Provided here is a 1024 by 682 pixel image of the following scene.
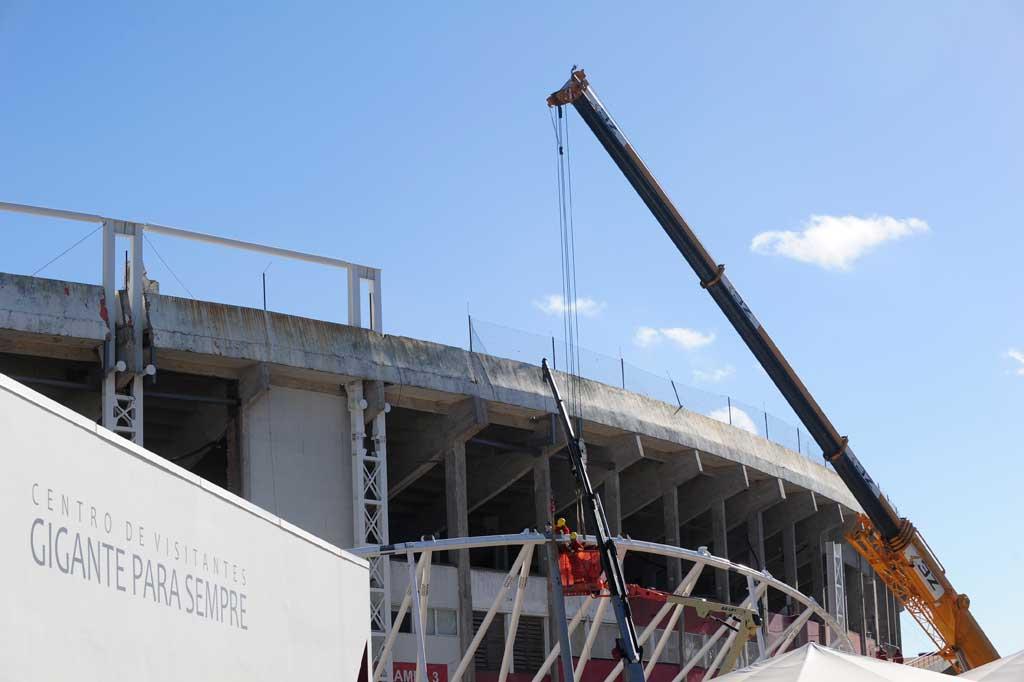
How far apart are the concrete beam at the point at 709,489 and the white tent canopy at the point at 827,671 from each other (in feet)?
98.8

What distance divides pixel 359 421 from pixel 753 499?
2186cm

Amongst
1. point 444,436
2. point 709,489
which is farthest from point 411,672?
point 709,489

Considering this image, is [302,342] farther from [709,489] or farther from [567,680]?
[709,489]

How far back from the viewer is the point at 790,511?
55.6 metres

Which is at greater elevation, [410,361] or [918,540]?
[410,361]

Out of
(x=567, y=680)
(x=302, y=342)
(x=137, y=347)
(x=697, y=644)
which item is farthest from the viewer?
(x=697, y=644)

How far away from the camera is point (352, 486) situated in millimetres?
33938

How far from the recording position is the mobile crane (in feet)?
135

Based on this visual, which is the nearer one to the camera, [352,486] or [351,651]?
[351,651]

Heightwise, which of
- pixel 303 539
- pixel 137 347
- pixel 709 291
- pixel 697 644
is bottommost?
pixel 303 539

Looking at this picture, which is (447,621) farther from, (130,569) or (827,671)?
(130,569)

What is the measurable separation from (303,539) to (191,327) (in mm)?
19853

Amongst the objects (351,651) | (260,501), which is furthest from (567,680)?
(260,501)

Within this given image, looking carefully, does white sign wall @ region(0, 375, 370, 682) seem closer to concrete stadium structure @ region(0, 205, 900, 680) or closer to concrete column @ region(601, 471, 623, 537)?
concrete stadium structure @ region(0, 205, 900, 680)
